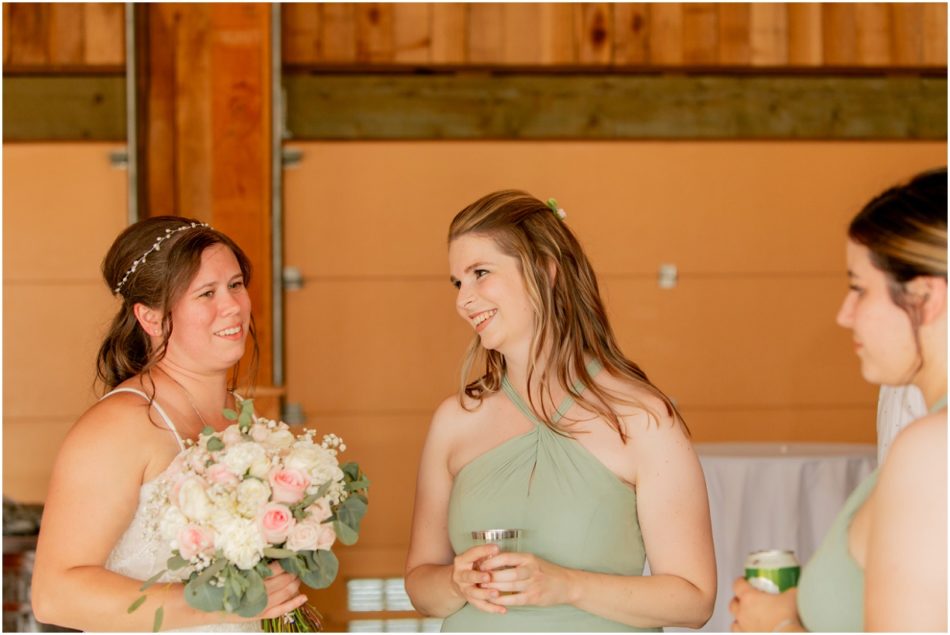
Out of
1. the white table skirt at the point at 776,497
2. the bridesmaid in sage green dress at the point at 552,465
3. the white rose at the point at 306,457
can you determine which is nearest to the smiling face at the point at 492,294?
the bridesmaid in sage green dress at the point at 552,465

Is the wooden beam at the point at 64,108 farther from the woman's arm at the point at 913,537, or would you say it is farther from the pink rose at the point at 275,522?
the woman's arm at the point at 913,537

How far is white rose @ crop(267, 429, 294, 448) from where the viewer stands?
2.15 metres

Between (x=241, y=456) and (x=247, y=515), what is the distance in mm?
108

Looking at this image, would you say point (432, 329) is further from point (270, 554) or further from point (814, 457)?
point (270, 554)

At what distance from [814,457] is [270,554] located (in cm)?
278

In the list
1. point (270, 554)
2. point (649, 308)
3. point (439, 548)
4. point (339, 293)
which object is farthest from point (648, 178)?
point (270, 554)

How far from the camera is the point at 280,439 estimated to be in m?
2.15

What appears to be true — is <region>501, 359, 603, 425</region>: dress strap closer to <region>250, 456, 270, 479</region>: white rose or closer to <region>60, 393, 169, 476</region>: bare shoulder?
<region>250, 456, 270, 479</region>: white rose

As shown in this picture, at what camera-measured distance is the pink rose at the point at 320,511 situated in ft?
6.79

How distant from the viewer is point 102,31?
5383 millimetres

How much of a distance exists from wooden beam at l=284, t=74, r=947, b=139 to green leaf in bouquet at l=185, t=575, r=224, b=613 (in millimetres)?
3692

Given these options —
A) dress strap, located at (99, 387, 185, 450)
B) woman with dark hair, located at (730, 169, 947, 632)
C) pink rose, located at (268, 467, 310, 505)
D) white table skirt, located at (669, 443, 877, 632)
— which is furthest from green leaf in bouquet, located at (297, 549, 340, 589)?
white table skirt, located at (669, 443, 877, 632)

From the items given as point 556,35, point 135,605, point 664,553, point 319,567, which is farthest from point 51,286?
point 664,553

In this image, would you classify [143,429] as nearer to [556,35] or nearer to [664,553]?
[664,553]
